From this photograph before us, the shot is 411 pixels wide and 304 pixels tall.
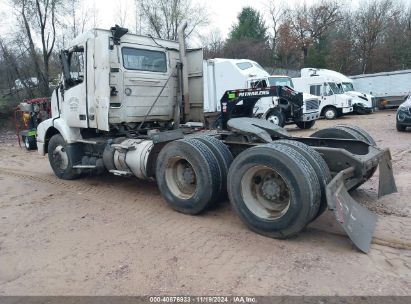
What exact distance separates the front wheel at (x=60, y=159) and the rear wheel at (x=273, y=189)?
13.9 ft

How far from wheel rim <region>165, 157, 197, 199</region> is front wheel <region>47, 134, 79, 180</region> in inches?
116

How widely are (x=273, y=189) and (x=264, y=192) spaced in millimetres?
124

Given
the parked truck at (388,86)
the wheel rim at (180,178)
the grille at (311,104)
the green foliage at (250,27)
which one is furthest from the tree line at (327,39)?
the wheel rim at (180,178)

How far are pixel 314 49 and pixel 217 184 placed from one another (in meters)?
39.2

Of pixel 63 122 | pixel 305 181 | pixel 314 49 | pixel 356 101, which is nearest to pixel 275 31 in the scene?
pixel 314 49

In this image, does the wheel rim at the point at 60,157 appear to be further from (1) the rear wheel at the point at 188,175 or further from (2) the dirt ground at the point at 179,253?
(1) the rear wheel at the point at 188,175

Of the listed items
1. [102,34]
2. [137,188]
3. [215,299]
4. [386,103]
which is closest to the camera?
[215,299]

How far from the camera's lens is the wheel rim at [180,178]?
541 centimetres

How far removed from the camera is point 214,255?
4020mm

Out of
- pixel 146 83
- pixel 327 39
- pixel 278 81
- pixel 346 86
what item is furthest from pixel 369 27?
pixel 146 83

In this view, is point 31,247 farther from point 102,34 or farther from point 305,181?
point 102,34

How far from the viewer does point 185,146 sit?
205 inches

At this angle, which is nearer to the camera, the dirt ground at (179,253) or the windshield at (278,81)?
the dirt ground at (179,253)

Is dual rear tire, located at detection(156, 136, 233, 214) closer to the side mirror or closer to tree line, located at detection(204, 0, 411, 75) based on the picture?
the side mirror
